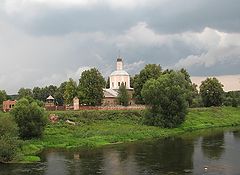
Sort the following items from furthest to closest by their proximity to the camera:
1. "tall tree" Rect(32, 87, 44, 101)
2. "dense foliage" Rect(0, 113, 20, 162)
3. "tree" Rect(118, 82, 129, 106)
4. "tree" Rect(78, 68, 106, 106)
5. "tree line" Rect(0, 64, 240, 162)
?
"tall tree" Rect(32, 87, 44, 101) < "tree" Rect(118, 82, 129, 106) < "tree" Rect(78, 68, 106, 106) < "tree line" Rect(0, 64, 240, 162) < "dense foliage" Rect(0, 113, 20, 162)

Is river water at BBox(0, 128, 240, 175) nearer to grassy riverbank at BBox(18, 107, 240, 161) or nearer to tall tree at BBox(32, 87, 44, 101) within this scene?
grassy riverbank at BBox(18, 107, 240, 161)

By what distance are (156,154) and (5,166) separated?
16.8 meters

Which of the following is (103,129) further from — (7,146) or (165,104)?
(7,146)

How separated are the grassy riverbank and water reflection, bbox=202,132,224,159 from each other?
731 cm

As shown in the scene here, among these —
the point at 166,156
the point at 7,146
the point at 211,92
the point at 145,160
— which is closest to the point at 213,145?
the point at 166,156

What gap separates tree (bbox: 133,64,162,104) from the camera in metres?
100

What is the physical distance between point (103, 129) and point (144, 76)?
3354 cm

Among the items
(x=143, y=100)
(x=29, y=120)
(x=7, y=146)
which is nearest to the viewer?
(x=7, y=146)

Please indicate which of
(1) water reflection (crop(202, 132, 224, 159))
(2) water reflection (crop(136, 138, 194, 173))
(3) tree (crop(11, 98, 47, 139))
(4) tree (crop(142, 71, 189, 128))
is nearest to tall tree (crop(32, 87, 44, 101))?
(4) tree (crop(142, 71, 189, 128))

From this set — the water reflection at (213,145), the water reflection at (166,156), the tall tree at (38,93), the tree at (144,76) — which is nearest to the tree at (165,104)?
the water reflection at (213,145)

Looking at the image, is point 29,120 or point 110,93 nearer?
point 29,120

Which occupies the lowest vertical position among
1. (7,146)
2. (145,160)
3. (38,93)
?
(145,160)

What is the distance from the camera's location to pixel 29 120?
2280 inches

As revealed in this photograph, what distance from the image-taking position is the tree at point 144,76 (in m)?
100
